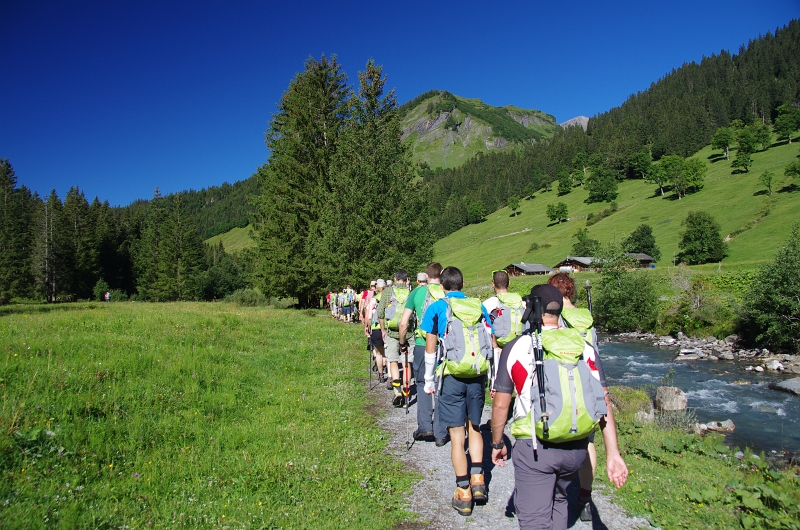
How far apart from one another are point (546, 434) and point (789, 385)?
2067cm

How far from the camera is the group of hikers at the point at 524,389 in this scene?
11.0ft

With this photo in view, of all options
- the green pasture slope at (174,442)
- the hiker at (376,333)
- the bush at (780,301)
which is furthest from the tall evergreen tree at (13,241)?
the bush at (780,301)

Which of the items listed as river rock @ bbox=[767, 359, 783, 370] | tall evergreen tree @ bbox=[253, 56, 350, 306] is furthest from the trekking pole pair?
tall evergreen tree @ bbox=[253, 56, 350, 306]

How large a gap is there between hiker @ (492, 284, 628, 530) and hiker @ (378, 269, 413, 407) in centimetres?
516

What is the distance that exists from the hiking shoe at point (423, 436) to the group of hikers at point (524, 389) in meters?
0.02

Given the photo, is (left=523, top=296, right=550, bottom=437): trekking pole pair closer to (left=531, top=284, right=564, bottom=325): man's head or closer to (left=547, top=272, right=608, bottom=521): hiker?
(left=531, top=284, right=564, bottom=325): man's head

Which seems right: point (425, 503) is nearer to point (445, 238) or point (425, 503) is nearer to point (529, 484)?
point (529, 484)

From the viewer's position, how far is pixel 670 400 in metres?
13.9

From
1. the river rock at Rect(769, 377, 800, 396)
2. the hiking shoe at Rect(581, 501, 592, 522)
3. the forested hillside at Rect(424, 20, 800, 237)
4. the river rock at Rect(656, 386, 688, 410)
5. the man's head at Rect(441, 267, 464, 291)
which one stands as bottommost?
the river rock at Rect(769, 377, 800, 396)

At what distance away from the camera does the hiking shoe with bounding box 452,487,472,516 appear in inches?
191

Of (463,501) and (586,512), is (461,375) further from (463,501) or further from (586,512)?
(586,512)

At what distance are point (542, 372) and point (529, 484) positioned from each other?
35.4 inches

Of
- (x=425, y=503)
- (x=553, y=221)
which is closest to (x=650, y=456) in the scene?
(x=425, y=503)

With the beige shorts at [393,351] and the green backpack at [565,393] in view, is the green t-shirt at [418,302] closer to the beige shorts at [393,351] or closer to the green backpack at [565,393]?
the beige shorts at [393,351]
